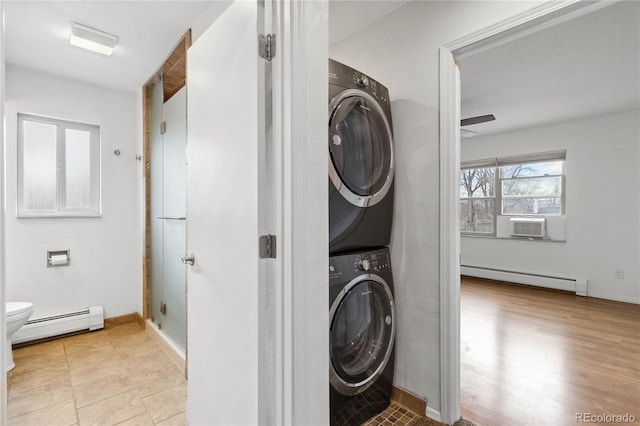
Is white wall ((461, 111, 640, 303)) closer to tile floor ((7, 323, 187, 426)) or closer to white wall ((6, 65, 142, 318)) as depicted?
tile floor ((7, 323, 187, 426))

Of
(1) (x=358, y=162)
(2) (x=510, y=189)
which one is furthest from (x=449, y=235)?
(2) (x=510, y=189)

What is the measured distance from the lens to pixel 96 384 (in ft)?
6.97

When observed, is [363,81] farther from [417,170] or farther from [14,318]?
[14,318]

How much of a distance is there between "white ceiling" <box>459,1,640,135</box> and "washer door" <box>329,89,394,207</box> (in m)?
1.37

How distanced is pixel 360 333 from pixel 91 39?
2.67m

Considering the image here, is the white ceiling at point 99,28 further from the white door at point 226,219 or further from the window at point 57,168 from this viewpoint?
the white door at point 226,219

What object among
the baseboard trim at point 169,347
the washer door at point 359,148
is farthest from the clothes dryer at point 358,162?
the baseboard trim at point 169,347

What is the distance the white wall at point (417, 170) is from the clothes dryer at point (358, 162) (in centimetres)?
9

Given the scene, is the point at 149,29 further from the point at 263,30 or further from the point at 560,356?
the point at 560,356

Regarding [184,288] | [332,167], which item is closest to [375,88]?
[332,167]

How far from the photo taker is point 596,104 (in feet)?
12.8

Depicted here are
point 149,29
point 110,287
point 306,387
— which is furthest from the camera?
Answer: point 110,287

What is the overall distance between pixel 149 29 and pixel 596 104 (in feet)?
16.1

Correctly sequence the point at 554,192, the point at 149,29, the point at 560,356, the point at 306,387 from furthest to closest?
1. the point at 554,192
2. the point at 560,356
3. the point at 149,29
4. the point at 306,387
